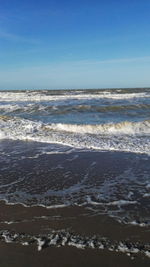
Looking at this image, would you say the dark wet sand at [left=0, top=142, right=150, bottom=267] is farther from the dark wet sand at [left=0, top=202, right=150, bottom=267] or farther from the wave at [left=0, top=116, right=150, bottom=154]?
the wave at [left=0, top=116, right=150, bottom=154]

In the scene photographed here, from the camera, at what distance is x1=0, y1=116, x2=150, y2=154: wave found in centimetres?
1003

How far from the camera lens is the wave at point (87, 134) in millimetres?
10031

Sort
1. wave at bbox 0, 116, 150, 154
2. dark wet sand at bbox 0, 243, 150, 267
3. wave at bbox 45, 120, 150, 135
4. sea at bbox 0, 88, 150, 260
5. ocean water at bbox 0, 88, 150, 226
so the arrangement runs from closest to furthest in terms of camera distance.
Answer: dark wet sand at bbox 0, 243, 150, 267 < sea at bbox 0, 88, 150, 260 < ocean water at bbox 0, 88, 150, 226 < wave at bbox 0, 116, 150, 154 < wave at bbox 45, 120, 150, 135

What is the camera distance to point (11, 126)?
48.0 feet

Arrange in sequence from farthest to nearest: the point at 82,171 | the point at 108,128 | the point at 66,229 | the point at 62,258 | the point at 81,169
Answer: the point at 108,128 < the point at 81,169 < the point at 82,171 < the point at 66,229 < the point at 62,258

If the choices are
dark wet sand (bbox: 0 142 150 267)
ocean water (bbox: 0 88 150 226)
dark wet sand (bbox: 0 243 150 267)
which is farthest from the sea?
dark wet sand (bbox: 0 243 150 267)

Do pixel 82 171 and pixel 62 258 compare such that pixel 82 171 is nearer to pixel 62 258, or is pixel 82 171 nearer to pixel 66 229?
pixel 66 229

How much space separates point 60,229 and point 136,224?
3.76 ft

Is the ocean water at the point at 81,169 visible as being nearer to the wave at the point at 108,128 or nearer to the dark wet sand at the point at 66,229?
the wave at the point at 108,128

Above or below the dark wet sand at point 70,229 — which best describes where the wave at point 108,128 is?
above

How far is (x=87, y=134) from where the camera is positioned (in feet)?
41.1

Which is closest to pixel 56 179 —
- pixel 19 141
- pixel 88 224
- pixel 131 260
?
pixel 88 224

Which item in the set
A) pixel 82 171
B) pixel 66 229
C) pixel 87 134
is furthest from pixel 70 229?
pixel 87 134

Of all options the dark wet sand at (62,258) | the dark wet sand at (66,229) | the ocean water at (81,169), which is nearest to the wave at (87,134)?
the ocean water at (81,169)
